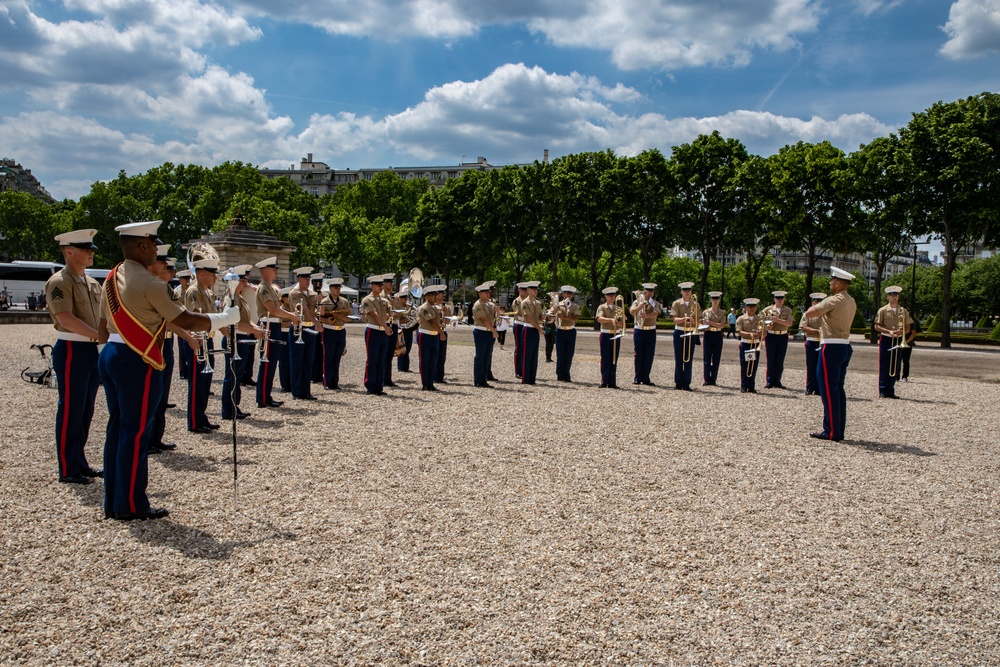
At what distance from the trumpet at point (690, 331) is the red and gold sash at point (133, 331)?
12855 mm

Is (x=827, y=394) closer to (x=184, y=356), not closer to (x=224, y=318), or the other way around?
(x=224, y=318)

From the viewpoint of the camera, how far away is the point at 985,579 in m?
5.43

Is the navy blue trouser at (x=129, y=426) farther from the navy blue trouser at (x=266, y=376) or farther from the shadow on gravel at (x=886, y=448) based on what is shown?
the shadow on gravel at (x=886, y=448)

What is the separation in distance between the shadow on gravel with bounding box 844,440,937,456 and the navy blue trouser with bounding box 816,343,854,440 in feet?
0.86

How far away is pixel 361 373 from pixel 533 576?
13853 mm

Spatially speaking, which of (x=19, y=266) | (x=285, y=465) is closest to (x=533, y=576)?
(x=285, y=465)

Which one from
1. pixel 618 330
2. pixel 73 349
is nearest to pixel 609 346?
pixel 618 330

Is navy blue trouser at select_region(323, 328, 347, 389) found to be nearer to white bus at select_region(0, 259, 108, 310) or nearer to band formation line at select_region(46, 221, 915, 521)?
band formation line at select_region(46, 221, 915, 521)

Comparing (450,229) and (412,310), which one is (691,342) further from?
(450,229)

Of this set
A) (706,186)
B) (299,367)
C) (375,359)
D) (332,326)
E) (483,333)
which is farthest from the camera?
(706,186)

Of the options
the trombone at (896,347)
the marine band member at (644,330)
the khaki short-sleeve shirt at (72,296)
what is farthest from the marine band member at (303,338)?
the trombone at (896,347)

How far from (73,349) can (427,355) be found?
28.9ft

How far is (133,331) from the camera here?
604 cm

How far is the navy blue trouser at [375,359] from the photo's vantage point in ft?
47.8
